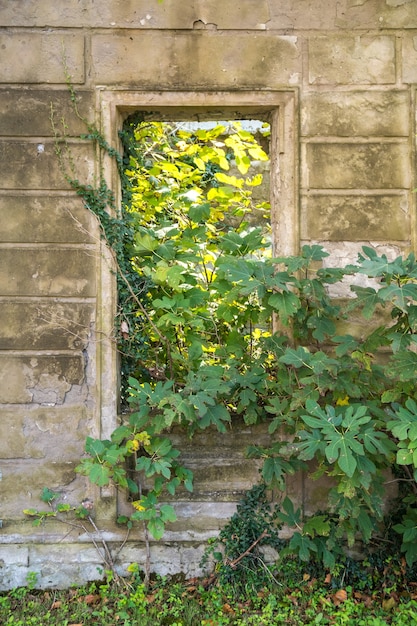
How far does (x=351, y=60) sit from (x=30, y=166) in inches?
89.3

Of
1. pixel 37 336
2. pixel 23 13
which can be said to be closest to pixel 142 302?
pixel 37 336

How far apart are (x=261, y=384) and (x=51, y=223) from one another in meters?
1.75

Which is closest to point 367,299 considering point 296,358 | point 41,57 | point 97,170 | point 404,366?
point 404,366

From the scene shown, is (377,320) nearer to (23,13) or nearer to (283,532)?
(283,532)

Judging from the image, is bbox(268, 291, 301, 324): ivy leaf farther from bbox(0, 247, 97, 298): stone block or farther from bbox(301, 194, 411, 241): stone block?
bbox(0, 247, 97, 298): stone block

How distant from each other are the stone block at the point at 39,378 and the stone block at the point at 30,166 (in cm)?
114

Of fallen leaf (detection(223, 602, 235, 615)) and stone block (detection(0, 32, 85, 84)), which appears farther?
stone block (detection(0, 32, 85, 84))

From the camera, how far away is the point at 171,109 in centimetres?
386

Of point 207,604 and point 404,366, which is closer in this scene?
point 404,366

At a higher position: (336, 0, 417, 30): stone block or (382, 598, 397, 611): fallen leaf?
(336, 0, 417, 30): stone block

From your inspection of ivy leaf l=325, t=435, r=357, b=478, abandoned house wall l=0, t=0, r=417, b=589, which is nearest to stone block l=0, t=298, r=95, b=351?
abandoned house wall l=0, t=0, r=417, b=589

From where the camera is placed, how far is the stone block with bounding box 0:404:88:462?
12.2 feet

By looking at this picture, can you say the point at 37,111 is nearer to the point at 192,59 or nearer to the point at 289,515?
the point at 192,59

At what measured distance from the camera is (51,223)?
3742mm
